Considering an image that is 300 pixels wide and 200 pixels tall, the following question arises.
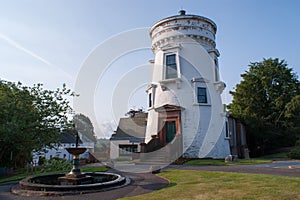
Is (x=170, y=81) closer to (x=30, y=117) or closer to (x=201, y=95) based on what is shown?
(x=201, y=95)

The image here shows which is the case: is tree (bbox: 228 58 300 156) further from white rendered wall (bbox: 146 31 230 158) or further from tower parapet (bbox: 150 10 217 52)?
tower parapet (bbox: 150 10 217 52)

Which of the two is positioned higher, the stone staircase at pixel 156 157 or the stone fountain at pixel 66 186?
the stone staircase at pixel 156 157

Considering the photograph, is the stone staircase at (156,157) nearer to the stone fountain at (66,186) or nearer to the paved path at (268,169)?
the paved path at (268,169)

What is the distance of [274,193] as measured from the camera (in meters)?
6.45

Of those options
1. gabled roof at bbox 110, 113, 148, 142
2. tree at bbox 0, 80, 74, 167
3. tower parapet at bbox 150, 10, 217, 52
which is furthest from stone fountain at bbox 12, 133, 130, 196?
gabled roof at bbox 110, 113, 148, 142

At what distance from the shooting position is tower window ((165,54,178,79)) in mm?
22875

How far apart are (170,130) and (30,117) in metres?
11.6

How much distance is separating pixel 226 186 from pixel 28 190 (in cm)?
655

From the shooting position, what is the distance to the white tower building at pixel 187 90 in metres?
21.3

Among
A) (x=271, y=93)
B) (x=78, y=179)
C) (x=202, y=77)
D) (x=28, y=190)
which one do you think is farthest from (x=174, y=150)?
(x=271, y=93)

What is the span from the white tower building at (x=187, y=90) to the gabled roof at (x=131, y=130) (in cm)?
1001

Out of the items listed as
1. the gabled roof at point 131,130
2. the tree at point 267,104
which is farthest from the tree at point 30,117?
the tree at point 267,104

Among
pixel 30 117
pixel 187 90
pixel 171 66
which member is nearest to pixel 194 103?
pixel 187 90

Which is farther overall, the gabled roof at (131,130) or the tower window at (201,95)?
the gabled roof at (131,130)
